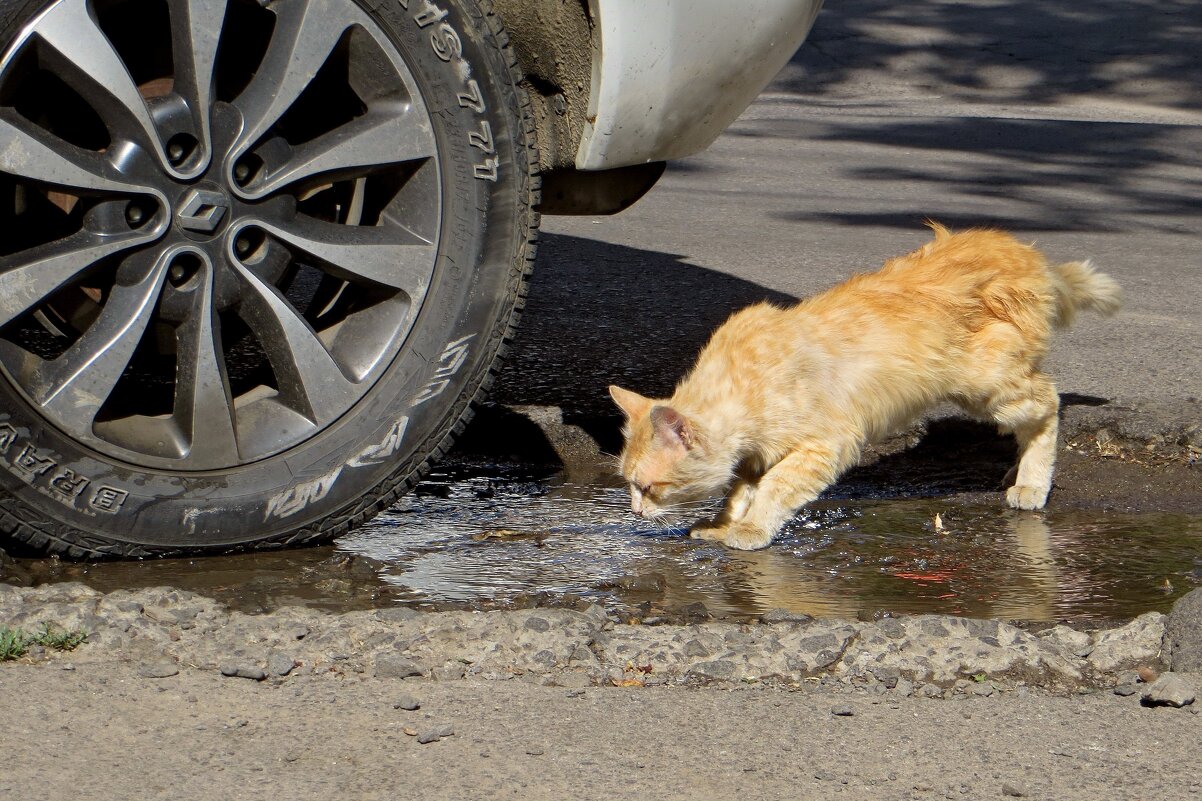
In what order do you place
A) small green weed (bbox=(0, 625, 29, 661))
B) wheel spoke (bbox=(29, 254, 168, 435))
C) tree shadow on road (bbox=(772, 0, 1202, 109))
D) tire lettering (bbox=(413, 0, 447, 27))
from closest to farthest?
small green weed (bbox=(0, 625, 29, 661))
wheel spoke (bbox=(29, 254, 168, 435))
tire lettering (bbox=(413, 0, 447, 27))
tree shadow on road (bbox=(772, 0, 1202, 109))

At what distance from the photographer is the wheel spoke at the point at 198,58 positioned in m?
3.27

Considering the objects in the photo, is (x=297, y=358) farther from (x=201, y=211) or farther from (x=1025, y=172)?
(x=1025, y=172)

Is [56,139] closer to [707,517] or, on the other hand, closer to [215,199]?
[215,199]

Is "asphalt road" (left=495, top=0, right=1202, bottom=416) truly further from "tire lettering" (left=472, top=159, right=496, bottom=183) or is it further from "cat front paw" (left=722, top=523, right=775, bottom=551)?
"tire lettering" (left=472, top=159, right=496, bottom=183)

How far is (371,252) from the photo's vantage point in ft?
11.6

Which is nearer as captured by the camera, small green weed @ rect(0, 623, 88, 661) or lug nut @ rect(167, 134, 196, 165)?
small green weed @ rect(0, 623, 88, 661)

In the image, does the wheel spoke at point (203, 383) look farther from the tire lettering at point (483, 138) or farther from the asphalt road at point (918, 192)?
the asphalt road at point (918, 192)

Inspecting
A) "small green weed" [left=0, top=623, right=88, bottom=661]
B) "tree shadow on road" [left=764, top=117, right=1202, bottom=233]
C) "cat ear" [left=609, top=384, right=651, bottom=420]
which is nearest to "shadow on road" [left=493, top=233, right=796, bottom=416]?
"cat ear" [left=609, top=384, right=651, bottom=420]

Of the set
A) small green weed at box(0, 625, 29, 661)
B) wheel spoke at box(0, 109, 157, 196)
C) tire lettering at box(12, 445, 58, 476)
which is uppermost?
wheel spoke at box(0, 109, 157, 196)

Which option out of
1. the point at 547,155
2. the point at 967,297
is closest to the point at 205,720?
the point at 547,155

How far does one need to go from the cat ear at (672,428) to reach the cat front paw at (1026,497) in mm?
1021

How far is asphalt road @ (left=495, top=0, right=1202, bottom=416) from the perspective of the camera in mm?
5574

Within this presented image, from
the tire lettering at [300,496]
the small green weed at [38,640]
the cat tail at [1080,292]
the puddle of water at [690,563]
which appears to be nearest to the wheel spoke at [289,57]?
the tire lettering at [300,496]

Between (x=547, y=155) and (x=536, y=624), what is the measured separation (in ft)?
4.91
